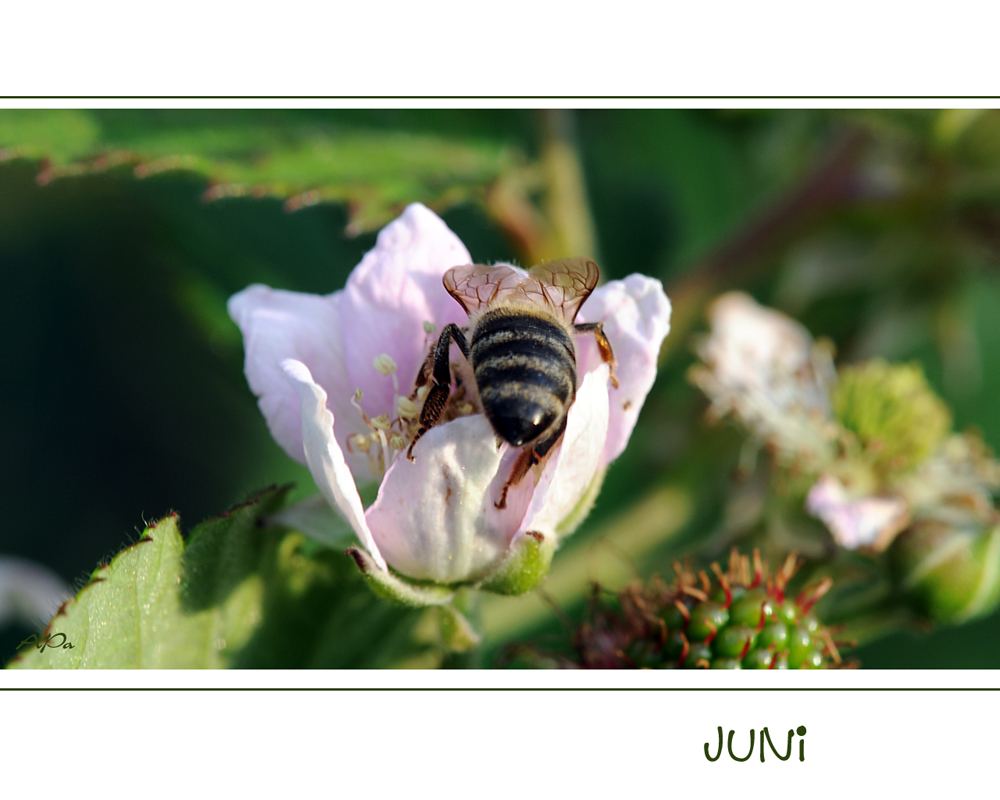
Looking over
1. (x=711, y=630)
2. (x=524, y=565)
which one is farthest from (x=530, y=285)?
(x=711, y=630)

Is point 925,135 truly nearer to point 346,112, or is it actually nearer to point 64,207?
point 346,112

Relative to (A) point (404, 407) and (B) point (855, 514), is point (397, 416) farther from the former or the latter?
(B) point (855, 514)

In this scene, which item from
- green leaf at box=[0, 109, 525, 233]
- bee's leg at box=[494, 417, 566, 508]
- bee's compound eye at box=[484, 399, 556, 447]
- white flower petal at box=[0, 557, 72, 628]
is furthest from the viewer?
white flower petal at box=[0, 557, 72, 628]

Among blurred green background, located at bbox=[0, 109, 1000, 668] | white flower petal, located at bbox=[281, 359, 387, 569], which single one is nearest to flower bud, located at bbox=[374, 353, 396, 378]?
white flower petal, located at bbox=[281, 359, 387, 569]

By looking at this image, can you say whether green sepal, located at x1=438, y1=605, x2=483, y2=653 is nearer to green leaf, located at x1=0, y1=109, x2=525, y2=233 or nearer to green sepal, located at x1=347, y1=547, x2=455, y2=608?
green sepal, located at x1=347, y1=547, x2=455, y2=608

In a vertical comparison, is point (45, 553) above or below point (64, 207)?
below
